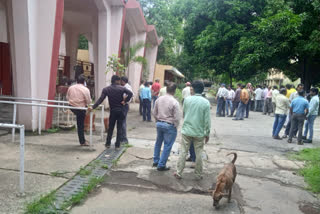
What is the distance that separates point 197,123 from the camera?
4.61 m

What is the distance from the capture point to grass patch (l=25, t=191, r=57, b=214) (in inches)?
127

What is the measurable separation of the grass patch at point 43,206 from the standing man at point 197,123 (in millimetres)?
2164

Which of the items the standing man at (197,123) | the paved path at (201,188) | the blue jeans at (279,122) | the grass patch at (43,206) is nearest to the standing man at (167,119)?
the standing man at (197,123)

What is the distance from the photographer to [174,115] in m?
4.95

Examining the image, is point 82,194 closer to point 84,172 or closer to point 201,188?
point 84,172

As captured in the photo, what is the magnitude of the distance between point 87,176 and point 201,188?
6.34 feet

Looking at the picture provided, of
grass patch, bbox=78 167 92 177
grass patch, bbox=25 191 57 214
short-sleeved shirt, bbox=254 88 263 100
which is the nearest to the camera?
grass patch, bbox=25 191 57 214

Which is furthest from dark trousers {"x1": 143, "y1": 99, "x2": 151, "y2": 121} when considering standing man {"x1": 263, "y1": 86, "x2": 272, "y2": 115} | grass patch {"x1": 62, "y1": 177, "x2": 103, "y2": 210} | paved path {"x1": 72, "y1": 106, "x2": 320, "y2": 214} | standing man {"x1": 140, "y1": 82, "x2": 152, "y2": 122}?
standing man {"x1": 263, "y1": 86, "x2": 272, "y2": 115}

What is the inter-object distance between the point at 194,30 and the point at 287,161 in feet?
58.9

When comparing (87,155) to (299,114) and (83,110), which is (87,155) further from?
(299,114)

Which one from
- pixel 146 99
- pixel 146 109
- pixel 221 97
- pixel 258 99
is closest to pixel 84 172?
pixel 146 99

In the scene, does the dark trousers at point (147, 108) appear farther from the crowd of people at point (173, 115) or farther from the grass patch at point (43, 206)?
the grass patch at point (43, 206)

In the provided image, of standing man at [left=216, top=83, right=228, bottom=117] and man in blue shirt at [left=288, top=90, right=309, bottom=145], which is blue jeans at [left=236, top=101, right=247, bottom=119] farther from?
man in blue shirt at [left=288, top=90, right=309, bottom=145]

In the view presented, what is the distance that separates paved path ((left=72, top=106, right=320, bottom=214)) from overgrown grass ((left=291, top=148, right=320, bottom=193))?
0.16m
